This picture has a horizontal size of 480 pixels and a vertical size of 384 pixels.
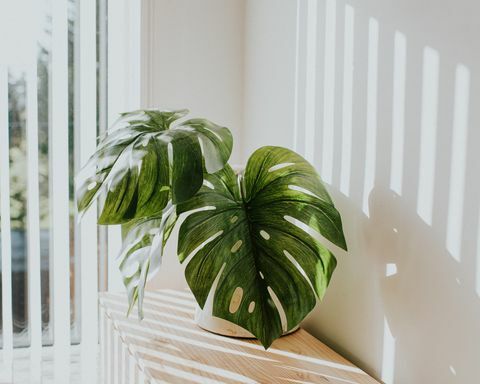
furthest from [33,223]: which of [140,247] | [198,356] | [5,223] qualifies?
[198,356]

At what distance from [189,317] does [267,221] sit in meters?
0.42

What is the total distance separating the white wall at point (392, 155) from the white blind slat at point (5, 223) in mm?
763

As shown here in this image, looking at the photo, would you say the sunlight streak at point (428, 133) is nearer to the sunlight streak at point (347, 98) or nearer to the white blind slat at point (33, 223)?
the sunlight streak at point (347, 98)

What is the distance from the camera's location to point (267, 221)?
1.11 meters

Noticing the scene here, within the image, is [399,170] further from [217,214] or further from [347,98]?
[217,214]

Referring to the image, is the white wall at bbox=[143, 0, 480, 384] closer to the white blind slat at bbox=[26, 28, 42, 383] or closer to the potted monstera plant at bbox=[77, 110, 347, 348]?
the potted monstera plant at bbox=[77, 110, 347, 348]

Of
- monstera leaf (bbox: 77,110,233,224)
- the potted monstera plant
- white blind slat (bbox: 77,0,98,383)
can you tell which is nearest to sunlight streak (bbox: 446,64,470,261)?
the potted monstera plant

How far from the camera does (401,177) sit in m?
1.02

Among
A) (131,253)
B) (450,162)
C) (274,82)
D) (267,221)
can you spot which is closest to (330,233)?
(267,221)

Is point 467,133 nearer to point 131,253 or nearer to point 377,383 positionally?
point 377,383

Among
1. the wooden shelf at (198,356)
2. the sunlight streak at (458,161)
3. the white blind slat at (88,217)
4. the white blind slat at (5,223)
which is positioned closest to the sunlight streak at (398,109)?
the sunlight streak at (458,161)

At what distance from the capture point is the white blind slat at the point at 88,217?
67.7 inches

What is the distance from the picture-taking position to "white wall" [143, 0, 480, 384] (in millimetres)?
873

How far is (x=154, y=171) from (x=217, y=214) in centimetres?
17
